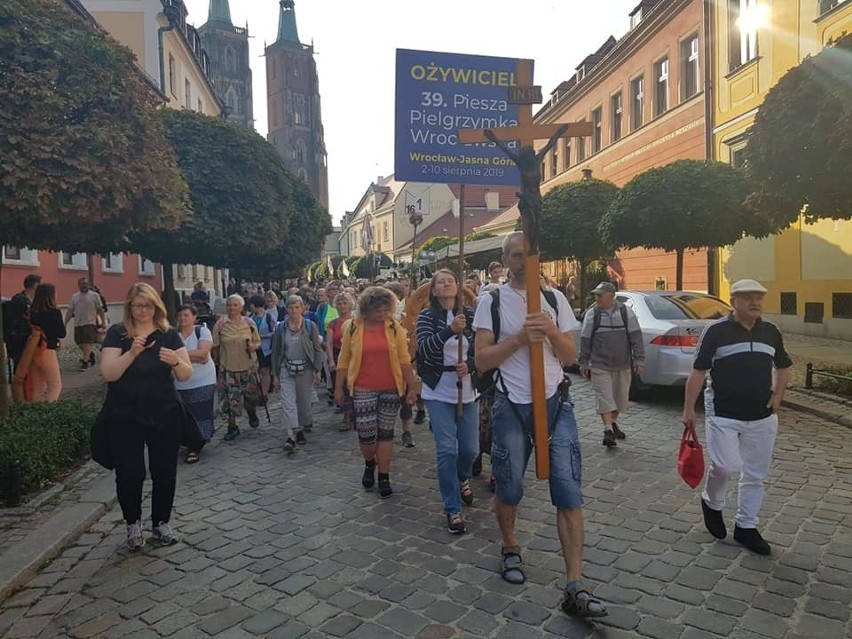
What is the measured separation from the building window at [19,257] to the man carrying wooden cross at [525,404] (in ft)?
49.0

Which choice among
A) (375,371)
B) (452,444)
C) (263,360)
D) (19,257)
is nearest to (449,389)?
(452,444)

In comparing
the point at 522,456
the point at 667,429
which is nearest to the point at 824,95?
the point at 667,429

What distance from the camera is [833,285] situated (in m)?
15.3

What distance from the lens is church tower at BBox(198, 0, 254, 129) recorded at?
85375 millimetres

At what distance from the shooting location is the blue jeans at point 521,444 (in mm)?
3425

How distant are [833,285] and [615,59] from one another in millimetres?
16742

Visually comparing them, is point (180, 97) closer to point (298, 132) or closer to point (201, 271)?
point (201, 271)

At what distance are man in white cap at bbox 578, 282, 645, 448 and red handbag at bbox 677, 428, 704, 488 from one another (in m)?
2.48

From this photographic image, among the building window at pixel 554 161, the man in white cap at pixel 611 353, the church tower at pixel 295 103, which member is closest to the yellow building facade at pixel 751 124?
the man in white cap at pixel 611 353

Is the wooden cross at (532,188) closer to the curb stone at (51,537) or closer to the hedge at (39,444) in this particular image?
the curb stone at (51,537)

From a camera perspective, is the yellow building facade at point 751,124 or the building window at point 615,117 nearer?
the yellow building facade at point 751,124

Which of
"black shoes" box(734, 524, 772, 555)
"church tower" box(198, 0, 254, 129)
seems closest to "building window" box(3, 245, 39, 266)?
"black shoes" box(734, 524, 772, 555)

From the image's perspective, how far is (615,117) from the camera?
1152 inches

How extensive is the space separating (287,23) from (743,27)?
92.8 metres
